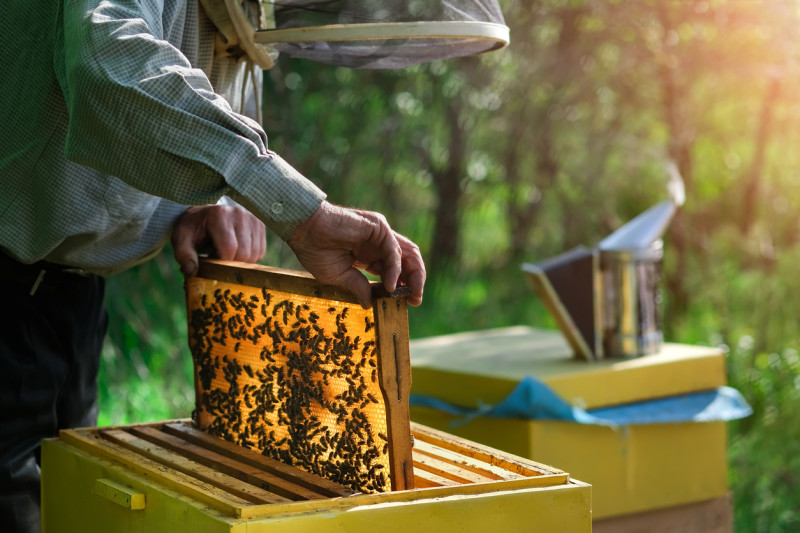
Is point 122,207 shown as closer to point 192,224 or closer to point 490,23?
point 192,224

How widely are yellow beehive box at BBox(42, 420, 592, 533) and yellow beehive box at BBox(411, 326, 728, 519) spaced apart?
763 mm

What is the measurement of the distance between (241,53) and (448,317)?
3.22 m

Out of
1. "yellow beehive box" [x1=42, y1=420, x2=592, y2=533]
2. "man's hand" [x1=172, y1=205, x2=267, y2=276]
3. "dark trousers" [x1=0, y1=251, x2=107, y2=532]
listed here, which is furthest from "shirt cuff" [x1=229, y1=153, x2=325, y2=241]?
"dark trousers" [x1=0, y1=251, x2=107, y2=532]

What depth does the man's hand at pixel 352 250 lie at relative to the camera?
1.24 metres

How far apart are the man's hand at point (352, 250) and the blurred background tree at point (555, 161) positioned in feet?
Result: 8.64

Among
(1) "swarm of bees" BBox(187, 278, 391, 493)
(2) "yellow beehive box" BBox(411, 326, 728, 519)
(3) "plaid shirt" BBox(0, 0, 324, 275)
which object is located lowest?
(2) "yellow beehive box" BBox(411, 326, 728, 519)

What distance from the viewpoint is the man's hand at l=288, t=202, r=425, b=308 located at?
1.24m

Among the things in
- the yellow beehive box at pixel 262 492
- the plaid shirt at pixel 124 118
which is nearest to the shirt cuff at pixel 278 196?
the plaid shirt at pixel 124 118

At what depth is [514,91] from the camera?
475 cm

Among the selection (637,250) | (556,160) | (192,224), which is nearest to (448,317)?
(556,160)

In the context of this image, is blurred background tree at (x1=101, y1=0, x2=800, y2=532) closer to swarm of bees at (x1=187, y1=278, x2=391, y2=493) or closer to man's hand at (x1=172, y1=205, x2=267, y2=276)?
man's hand at (x1=172, y1=205, x2=267, y2=276)

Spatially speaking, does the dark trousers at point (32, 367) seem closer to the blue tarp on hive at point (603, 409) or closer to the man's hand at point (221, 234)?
the man's hand at point (221, 234)

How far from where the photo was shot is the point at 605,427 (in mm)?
2305

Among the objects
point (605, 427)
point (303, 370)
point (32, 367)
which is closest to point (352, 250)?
point (303, 370)
